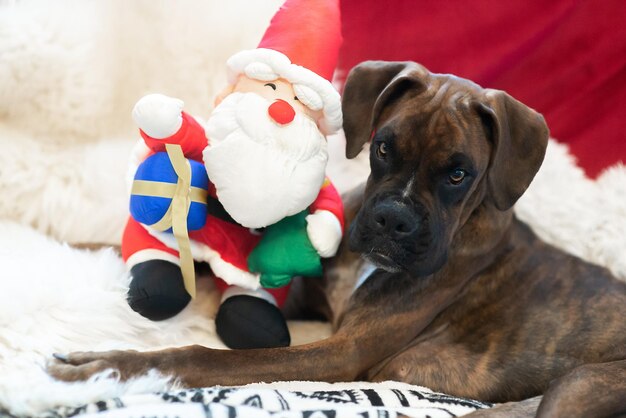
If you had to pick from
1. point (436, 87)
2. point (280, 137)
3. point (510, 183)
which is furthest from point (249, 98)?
point (510, 183)

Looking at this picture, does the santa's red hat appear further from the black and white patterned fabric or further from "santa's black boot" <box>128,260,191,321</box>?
the black and white patterned fabric

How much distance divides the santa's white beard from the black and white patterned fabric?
0.47 m

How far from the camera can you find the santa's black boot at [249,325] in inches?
78.8

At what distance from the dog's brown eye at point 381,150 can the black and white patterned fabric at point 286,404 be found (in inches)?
24.9

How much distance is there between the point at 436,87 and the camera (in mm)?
2010

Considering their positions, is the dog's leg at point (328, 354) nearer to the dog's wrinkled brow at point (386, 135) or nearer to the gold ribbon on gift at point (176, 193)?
the gold ribbon on gift at point (176, 193)

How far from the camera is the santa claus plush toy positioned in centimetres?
187

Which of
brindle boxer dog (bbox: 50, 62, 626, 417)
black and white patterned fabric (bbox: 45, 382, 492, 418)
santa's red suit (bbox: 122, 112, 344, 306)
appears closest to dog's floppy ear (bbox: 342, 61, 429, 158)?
brindle boxer dog (bbox: 50, 62, 626, 417)

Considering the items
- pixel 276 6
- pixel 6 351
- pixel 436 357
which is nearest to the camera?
pixel 6 351

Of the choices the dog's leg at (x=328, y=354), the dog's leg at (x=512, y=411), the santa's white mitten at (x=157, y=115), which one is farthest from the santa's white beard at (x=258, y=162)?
the dog's leg at (x=512, y=411)

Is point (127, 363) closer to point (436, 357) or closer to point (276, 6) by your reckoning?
point (436, 357)

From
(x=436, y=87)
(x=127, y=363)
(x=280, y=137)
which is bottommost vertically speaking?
(x=127, y=363)

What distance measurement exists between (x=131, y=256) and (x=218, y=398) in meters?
0.61

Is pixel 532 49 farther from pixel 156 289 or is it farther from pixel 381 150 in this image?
pixel 156 289
